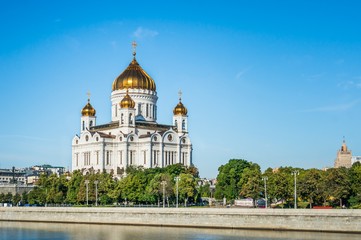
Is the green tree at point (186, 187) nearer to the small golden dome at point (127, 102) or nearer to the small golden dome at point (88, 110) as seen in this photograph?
the small golden dome at point (127, 102)

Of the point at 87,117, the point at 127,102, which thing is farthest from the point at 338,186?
the point at 87,117

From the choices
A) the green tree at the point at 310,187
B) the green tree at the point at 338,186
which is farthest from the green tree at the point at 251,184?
the green tree at the point at 338,186

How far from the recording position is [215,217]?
199ft

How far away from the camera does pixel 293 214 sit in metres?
56.0

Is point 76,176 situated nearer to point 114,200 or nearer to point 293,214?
point 114,200

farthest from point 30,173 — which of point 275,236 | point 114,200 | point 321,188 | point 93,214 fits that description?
point 275,236

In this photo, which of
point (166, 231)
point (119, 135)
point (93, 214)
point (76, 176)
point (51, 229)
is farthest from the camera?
point (119, 135)

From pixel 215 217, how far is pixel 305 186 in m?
12.1

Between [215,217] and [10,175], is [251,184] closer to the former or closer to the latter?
[215,217]

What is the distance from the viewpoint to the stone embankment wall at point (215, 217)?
178ft

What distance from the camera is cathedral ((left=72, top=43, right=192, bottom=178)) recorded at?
3947 inches

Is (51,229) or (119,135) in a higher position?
(119,135)

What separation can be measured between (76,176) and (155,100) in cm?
2174

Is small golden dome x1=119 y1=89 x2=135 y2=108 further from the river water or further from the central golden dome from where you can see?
the river water
